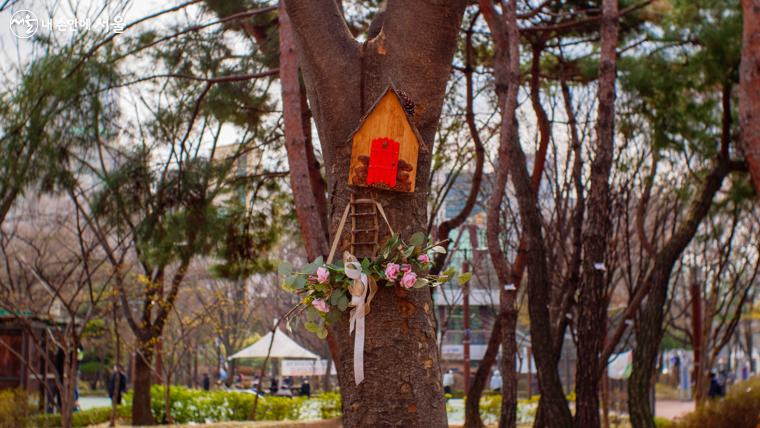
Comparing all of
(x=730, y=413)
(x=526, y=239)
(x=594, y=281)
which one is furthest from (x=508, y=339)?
(x=730, y=413)

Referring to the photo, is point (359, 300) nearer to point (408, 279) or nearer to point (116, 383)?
point (408, 279)

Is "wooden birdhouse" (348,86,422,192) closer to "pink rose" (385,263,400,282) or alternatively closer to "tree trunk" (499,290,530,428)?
"pink rose" (385,263,400,282)

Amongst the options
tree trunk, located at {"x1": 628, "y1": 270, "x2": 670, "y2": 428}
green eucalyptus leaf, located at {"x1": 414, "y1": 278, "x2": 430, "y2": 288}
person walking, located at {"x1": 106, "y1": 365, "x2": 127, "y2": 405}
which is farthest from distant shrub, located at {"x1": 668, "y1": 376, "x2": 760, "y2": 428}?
person walking, located at {"x1": 106, "y1": 365, "x2": 127, "y2": 405}

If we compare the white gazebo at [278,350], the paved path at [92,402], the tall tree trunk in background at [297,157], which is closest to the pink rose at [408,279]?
the tall tree trunk in background at [297,157]

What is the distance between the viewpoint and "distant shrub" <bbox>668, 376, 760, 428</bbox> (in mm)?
8969

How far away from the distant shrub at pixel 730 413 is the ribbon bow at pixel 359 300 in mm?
6888

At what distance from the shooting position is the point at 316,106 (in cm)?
363

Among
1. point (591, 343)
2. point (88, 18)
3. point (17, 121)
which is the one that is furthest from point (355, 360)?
point (88, 18)

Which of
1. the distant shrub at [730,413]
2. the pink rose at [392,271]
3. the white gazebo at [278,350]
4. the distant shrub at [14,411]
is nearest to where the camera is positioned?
the pink rose at [392,271]

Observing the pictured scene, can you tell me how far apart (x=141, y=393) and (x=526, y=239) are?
801cm

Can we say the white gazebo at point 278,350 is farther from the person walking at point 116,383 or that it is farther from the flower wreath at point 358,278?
the flower wreath at point 358,278

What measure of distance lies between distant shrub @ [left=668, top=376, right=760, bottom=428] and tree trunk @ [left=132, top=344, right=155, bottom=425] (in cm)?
819

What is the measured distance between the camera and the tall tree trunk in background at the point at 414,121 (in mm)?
3182

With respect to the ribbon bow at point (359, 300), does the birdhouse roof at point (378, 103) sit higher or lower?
higher
